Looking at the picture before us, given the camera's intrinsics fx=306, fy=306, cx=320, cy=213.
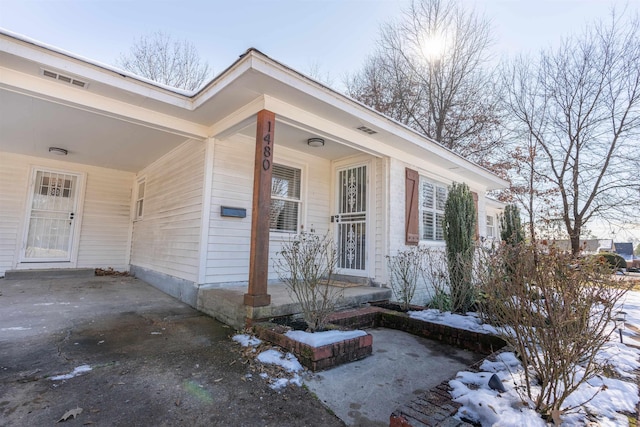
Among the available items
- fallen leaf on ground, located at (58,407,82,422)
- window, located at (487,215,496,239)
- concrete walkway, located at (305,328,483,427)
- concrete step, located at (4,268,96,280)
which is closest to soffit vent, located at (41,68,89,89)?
fallen leaf on ground, located at (58,407,82,422)

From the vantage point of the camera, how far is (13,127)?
16.2ft

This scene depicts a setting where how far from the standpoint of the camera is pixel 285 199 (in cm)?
571

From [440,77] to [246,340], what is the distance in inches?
506

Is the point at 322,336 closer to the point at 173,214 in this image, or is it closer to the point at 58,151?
the point at 173,214

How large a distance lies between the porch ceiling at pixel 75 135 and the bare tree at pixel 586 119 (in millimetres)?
13335

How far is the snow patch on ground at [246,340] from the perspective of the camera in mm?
3035

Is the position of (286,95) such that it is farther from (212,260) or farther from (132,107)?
(212,260)

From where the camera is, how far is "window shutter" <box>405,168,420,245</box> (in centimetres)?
592

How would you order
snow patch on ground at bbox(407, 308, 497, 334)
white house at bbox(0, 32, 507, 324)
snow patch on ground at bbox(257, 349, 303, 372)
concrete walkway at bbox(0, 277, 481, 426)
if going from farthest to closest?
white house at bbox(0, 32, 507, 324) → snow patch on ground at bbox(407, 308, 497, 334) → snow patch on ground at bbox(257, 349, 303, 372) → concrete walkway at bbox(0, 277, 481, 426)

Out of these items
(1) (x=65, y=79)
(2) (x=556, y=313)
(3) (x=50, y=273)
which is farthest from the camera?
(3) (x=50, y=273)

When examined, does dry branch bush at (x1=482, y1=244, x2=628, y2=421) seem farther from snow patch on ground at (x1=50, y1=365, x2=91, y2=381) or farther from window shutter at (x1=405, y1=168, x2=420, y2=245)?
window shutter at (x1=405, y1=168, x2=420, y2=245)

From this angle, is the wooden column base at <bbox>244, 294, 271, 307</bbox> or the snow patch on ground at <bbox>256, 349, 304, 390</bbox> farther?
the wooden column base at <bbox>244, 294, 271, 307</bbox>

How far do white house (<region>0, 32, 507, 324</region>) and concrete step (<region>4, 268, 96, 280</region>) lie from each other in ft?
0.79

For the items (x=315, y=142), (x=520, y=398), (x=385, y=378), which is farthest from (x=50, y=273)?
(x=520, y=398)
